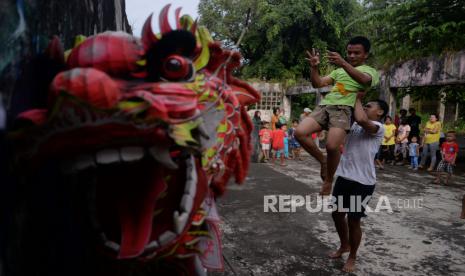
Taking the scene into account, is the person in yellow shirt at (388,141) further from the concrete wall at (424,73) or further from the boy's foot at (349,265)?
the boy's foot at (349,265)

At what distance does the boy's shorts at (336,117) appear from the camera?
3.70m

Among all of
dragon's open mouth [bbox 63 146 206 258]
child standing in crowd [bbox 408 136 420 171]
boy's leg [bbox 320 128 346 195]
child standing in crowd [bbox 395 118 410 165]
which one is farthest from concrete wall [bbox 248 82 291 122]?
dragon's open mouth [bbox 63 146 206 258]

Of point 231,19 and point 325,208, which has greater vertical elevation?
point 231,19

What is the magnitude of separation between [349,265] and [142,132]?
9.85 feet

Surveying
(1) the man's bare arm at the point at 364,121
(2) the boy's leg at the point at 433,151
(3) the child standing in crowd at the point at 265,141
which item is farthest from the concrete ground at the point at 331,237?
(3) the child standing in crowd at the point at 265,141

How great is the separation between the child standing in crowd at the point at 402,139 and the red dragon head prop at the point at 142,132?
1074 centimetres

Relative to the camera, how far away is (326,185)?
12.3 feet

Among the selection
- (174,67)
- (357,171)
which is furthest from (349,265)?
(174,67)

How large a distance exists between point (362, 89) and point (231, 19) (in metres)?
23.2

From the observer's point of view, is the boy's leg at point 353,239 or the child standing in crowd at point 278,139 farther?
the child standing in crowd at point 278,139

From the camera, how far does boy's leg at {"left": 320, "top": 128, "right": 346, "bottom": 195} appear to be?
11.9 feet

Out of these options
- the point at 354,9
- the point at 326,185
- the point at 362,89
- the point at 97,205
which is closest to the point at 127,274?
the point at 97,205

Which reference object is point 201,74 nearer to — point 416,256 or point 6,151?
point 6,151

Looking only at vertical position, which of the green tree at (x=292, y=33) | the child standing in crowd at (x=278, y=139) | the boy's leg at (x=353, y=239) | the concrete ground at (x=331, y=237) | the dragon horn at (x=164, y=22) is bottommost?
the concrete ground at (x=331, y=237)
